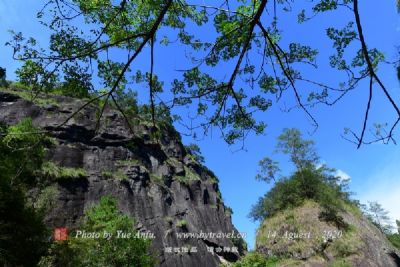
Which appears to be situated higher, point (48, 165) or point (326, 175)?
point (48, 165)

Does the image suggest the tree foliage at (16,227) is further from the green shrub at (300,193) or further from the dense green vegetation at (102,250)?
the green shrub at (300,193)

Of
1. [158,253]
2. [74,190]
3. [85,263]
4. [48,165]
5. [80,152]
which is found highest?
[80,152]

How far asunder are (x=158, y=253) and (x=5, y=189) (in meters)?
20.2

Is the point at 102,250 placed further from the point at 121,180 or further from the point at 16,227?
the point at 121,180

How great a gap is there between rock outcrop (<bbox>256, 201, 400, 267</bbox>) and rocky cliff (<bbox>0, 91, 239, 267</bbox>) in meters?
11.0

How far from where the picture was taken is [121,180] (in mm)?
39031

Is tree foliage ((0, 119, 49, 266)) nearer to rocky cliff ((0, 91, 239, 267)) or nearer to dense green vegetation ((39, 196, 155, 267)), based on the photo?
dense green vegetation ((39, 196, 155, 267))

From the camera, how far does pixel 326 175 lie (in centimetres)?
3419

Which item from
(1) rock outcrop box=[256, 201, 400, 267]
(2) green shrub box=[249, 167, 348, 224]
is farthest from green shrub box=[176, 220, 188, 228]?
(1) rock outcrop box=[256, 201, 400, 267]

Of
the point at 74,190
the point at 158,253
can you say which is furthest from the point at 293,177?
the point at 74,190

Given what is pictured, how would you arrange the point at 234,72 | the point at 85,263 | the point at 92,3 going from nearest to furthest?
1. the point at 234,72
2. the point at 92,3
3. the point at 85,263

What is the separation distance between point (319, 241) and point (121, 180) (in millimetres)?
21130

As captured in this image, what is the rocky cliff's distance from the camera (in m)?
35.7

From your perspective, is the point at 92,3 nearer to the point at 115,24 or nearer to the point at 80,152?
the point at 115,24
